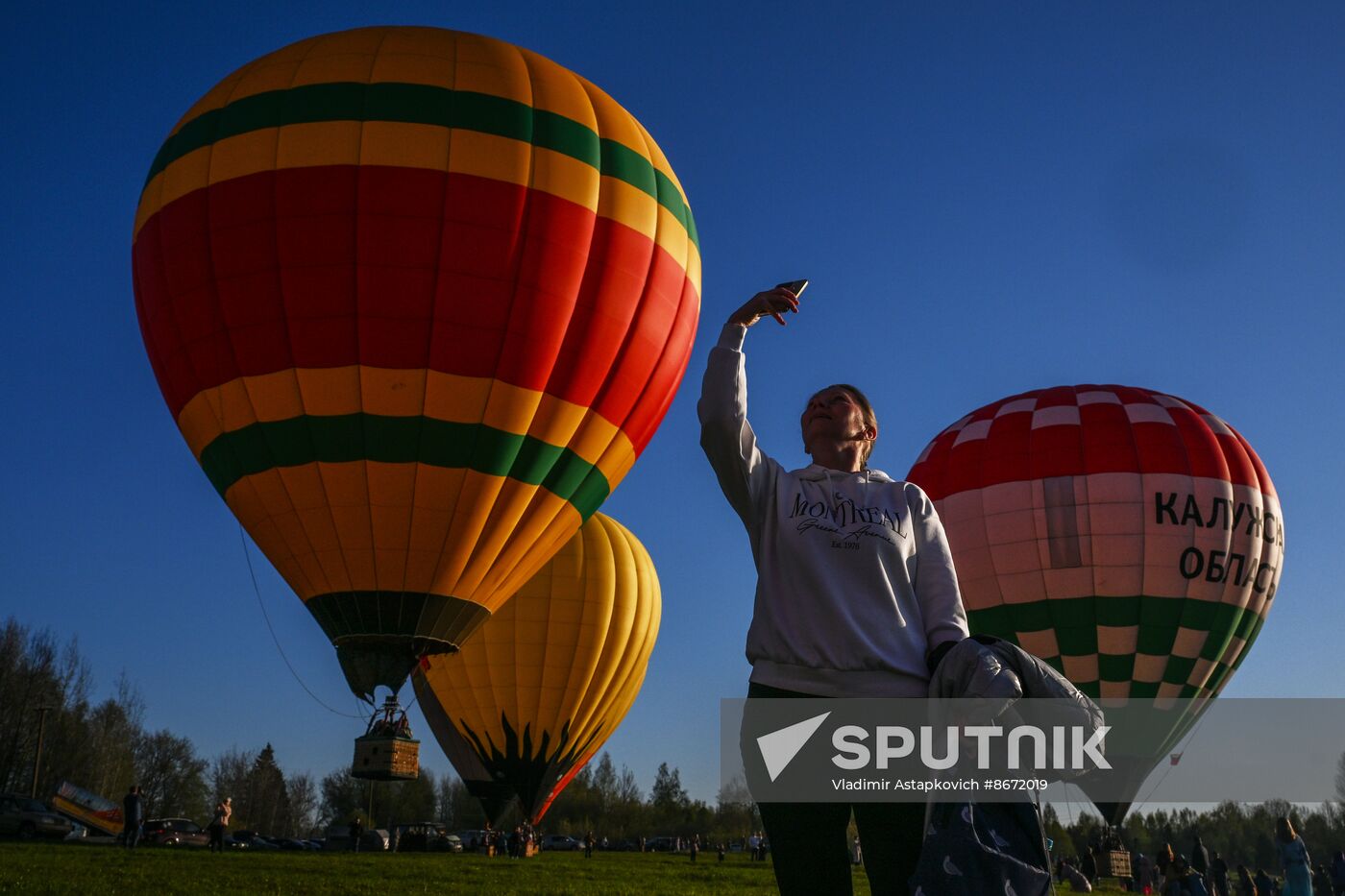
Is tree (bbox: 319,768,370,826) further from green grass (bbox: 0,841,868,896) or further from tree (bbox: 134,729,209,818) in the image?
green grass (bbox: 0,841,868,896)

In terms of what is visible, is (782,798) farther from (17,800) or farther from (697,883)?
(17,800)

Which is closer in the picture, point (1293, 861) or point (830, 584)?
point (830, 584)

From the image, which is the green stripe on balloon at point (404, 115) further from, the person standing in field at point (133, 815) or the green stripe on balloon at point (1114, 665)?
the green stripe on balloon at point (1114, 665)

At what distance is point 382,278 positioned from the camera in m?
14.6

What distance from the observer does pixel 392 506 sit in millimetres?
14859

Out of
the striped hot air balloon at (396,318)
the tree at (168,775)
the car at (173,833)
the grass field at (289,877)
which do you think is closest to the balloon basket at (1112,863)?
the grass field at (289,877)

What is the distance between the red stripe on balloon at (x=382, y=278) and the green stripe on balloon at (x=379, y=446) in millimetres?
736

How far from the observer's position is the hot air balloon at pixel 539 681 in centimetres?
2605

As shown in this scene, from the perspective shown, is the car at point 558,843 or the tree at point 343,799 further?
the tree at point 343,799

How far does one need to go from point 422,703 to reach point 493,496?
47.9 feet

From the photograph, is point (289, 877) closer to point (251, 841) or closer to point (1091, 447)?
point (1091, 447)

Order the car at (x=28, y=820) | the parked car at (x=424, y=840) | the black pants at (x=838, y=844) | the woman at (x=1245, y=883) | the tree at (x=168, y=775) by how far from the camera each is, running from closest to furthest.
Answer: the black pants at (x=838, y=844) < the woman at (x=1245, y=883) < the car at (x=28, y=820) < the parked car at (x=424, y=840) < the tree at (x=168, y=775)

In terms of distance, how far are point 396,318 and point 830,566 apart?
12196 mm

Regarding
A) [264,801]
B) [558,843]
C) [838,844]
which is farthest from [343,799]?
[838,844]
